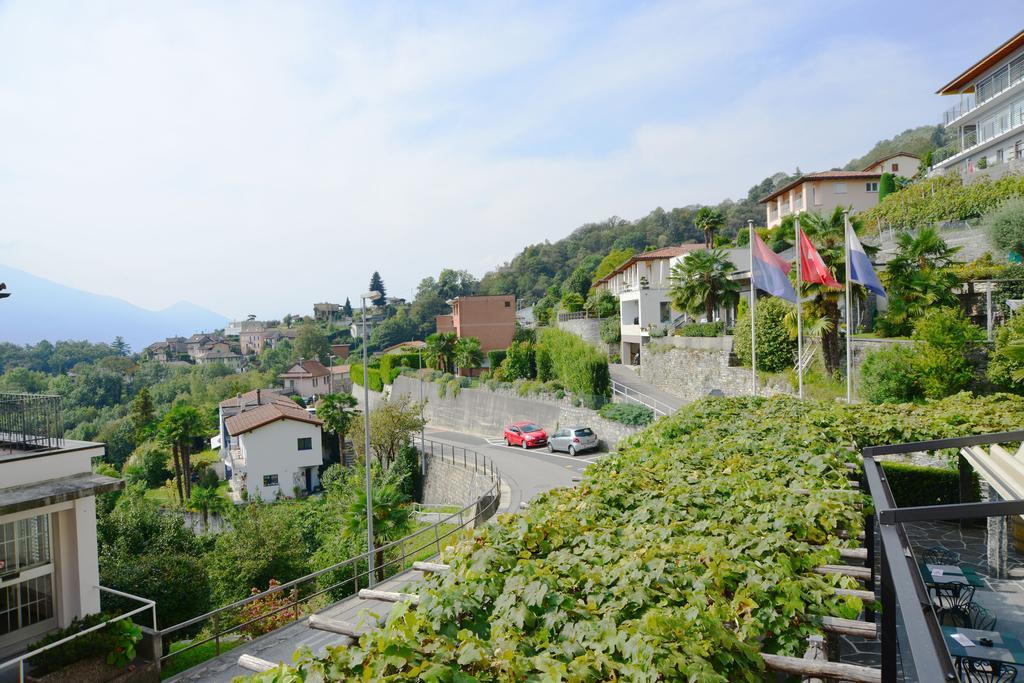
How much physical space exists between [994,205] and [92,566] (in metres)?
38.8

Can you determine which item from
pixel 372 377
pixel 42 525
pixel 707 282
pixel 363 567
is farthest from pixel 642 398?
pixel 372 377

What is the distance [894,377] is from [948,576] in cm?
1295

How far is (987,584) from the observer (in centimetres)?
988

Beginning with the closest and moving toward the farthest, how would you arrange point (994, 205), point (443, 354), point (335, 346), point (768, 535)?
point (768, 535) → point (994, 205) → point (443, 354) → point (335, 346)

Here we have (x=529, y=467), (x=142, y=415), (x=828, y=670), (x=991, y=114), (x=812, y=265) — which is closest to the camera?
(x=828, y=670)

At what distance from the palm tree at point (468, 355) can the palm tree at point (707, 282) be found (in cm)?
2428

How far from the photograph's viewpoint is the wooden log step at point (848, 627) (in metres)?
3.31

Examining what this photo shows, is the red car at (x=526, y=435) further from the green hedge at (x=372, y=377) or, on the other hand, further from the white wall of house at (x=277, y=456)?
the green hedge at (x=372, y=377)

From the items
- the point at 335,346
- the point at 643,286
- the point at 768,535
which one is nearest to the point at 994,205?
the point at 643,286

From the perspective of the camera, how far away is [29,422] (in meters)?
10.0

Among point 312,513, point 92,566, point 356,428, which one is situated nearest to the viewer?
point 92,566

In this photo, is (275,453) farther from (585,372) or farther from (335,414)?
(585,372)

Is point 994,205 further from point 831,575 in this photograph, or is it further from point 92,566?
point 92,566

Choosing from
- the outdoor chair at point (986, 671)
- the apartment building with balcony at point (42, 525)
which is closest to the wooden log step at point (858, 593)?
the outdoor chair at point (986, 671)
